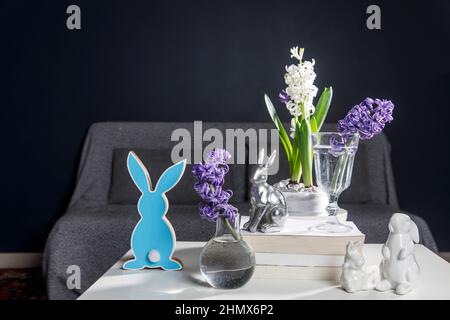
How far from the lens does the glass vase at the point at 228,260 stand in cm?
101

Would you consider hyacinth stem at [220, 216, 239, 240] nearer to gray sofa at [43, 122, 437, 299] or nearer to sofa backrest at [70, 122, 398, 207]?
gray sofa at [43, 122, 437, 299]

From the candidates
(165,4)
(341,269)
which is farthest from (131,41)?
(341,269)

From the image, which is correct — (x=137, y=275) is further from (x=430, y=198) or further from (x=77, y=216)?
(x=430, y=198)

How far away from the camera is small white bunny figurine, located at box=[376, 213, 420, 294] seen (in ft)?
3.30

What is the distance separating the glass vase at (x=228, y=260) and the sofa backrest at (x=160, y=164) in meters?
1.66

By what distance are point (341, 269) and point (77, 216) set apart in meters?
1.57

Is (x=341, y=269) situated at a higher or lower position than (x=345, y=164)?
lower

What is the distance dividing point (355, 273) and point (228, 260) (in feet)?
0.84

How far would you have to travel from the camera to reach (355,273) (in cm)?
101

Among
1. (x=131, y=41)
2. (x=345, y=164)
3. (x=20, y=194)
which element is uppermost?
(x=131, y=41)

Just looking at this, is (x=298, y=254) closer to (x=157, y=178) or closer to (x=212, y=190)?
(x=212, y=190)

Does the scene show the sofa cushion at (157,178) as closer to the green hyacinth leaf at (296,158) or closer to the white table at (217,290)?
the green hyacinth leaf at (296,158)

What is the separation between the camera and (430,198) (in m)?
3.01

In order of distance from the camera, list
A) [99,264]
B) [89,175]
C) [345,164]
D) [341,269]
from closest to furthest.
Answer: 1. [341,269]
2. [345,164]
3. [99,264]
4. [89,175]
